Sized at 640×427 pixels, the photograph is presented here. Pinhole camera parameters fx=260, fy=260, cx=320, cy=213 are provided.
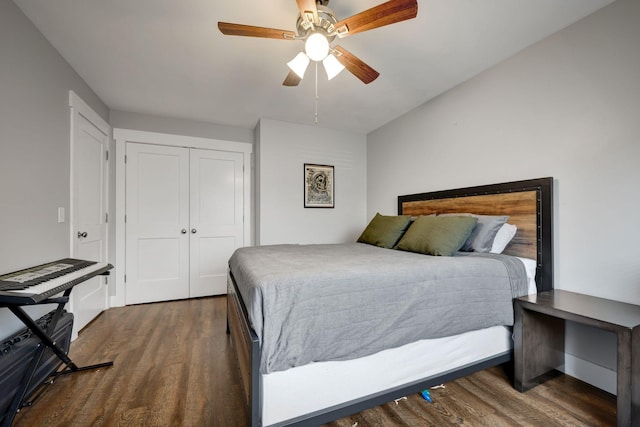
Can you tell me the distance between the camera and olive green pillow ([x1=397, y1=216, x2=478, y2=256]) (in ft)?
6.47

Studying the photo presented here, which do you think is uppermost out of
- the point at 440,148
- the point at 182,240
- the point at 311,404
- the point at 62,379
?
the point at 440,148

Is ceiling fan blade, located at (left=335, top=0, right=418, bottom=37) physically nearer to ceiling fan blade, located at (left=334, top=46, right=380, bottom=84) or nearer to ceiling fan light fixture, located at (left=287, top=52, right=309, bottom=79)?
ceiling fan blade, located at (left=334, top=46, right=380, bottom=84)

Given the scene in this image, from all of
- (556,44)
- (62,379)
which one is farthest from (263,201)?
(556,44)

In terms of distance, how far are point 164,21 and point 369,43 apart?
1464 mm

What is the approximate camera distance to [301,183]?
3695 mm

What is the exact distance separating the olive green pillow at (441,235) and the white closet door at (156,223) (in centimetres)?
293

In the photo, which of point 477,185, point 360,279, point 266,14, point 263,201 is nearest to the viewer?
point 360,279

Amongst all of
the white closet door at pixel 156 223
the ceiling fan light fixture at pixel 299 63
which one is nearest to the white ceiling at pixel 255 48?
the ceiling fan light fixture at pixel 299 63

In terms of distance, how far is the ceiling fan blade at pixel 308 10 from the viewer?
135 cm

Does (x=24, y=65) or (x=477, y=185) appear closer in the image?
(x=24, y=65)

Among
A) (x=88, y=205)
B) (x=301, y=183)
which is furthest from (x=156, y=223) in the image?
(x=301, y=183)

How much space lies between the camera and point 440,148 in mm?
2852

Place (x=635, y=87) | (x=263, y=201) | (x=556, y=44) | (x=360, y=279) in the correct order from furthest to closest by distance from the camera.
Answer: (x=263, y=201) → (x=556, y=44) → (x=635, y=87) → (x=360, y=279)

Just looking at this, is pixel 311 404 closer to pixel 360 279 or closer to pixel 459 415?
pixel 360 279
